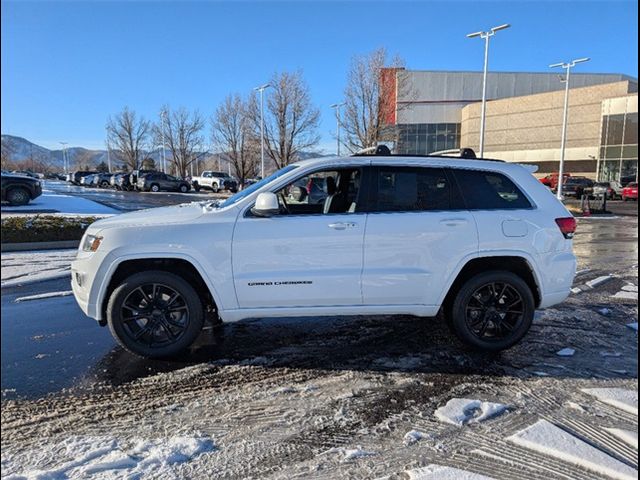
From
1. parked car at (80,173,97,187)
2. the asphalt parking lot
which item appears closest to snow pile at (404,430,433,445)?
the asphalt parking lot

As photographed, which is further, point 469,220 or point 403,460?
point 469,220

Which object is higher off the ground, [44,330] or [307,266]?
[307,266]

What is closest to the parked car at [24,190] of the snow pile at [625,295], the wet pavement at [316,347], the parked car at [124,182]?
the wet pavement at [316,347]

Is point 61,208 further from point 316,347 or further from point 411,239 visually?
point 411,239

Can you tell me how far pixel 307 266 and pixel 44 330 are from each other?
3016 millimetres

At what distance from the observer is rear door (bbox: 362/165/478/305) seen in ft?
13.8

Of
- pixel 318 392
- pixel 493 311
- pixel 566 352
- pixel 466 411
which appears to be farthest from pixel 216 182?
pixel 466 411

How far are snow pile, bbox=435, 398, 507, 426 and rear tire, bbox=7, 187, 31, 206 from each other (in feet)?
56.9

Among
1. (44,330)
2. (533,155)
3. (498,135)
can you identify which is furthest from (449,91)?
(44,330)

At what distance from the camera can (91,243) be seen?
413 cm

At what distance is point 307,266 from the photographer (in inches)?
163

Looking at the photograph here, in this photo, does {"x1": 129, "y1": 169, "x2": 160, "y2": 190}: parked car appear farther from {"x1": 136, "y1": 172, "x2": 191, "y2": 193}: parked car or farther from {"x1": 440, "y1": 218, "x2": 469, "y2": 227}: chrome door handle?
{"x1": 440, "y1": 218, "x2": 469, "y2": 227}: chrome door handle

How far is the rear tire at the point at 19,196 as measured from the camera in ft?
54.1

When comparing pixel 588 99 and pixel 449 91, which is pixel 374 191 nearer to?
pixel 588 99
